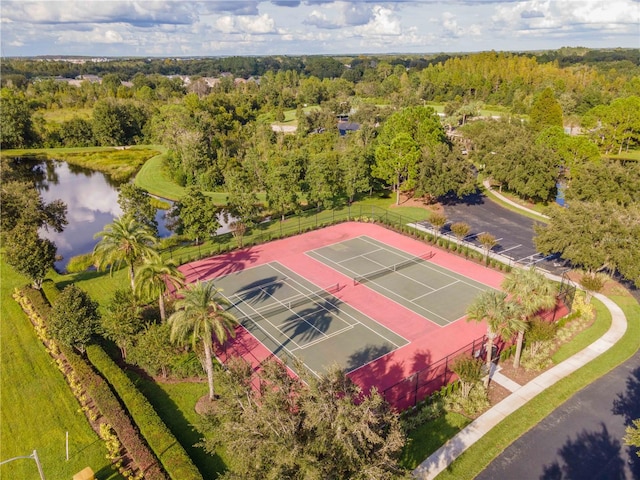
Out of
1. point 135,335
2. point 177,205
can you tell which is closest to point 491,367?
point 135,335

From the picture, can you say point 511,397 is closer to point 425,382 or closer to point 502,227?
point 425,382

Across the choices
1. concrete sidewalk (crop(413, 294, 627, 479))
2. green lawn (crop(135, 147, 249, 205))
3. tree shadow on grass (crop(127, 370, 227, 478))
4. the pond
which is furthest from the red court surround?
green lawn (crop(135, 147, 249, 205))

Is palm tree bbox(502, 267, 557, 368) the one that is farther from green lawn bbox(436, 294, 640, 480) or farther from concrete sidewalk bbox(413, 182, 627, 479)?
green lawn bbox(436, 294, 640, 480)

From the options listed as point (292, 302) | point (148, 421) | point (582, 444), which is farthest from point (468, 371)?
point (148, 421)

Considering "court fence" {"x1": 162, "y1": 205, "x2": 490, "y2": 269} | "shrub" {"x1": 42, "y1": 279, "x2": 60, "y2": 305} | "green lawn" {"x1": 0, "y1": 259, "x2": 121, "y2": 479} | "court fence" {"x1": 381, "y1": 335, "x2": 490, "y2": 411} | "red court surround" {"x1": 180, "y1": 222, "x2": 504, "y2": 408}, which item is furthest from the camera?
"court fence" {"x1": 162, "y1": 205, "x2": 490, "y2": 269}

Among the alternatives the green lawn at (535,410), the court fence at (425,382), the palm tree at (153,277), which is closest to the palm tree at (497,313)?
the court fence at (425,382)

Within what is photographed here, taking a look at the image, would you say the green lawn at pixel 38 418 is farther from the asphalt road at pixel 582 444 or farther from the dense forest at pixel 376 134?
the dense forest at pixel 376 134
